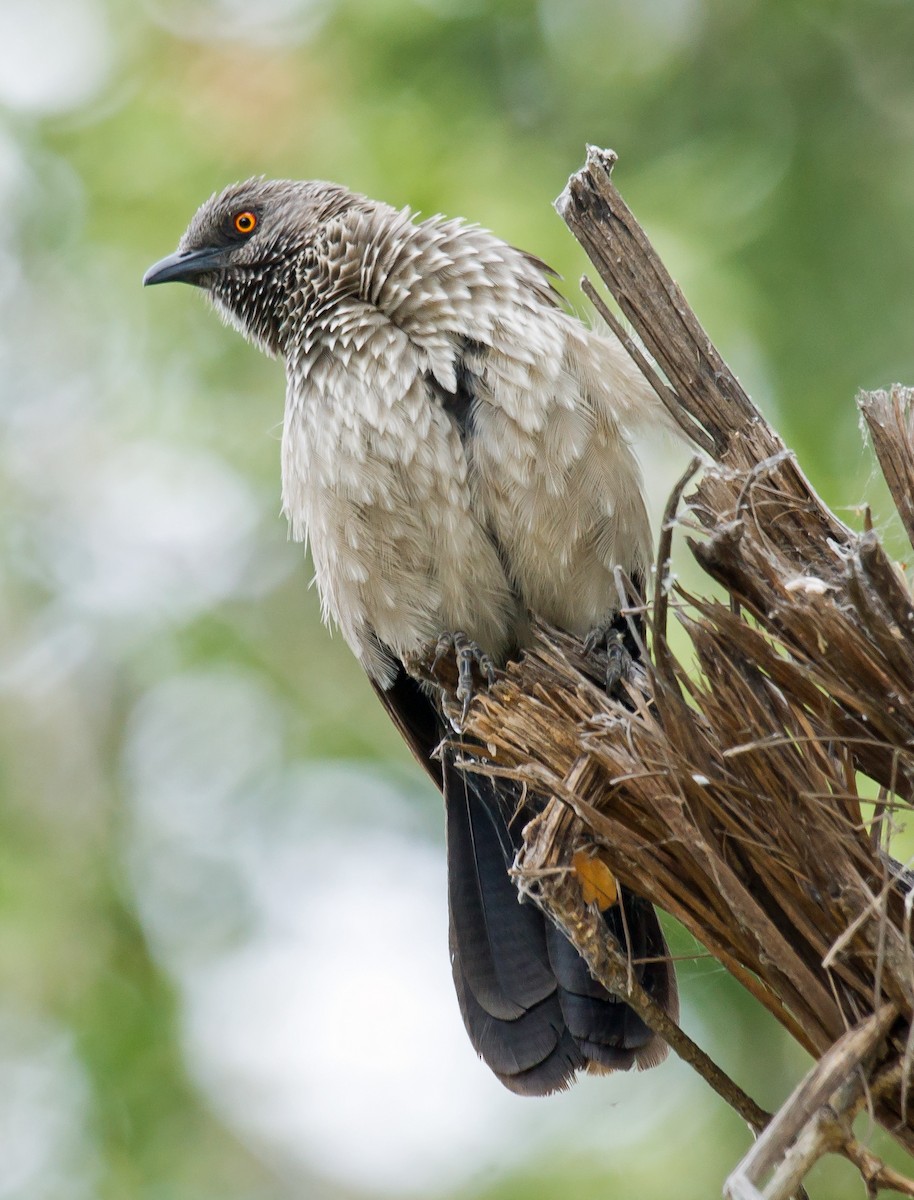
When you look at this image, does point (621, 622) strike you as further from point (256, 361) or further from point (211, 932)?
point (211, 932)

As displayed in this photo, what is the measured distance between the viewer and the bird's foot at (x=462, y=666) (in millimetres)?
3820

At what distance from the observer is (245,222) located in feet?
16.0

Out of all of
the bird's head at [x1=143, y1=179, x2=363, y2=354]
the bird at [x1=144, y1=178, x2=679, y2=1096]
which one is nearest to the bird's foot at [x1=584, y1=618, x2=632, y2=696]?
the bird at [x1=144, y1=178, x2=679, y2=1096]

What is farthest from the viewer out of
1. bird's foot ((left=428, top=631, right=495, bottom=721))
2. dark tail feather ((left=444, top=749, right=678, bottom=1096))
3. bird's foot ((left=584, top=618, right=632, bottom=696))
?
bird's foot ((left=428, top=631, right=495, bottom=721))

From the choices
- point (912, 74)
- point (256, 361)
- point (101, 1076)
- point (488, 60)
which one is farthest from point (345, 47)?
point (101, 1076)

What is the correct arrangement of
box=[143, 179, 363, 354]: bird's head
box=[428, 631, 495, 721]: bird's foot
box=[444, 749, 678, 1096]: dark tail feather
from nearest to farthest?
box=[444, 749, 678, 1096]: dark tail feather < box=[428, 631, 495, 721]: bird's foot < box=[143, 179, 363, 354]: bird's head

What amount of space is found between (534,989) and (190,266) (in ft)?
9.50

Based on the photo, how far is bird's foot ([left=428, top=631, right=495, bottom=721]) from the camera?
12.5ft

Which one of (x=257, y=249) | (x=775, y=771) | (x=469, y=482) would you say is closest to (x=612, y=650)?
(x=469, y=482)

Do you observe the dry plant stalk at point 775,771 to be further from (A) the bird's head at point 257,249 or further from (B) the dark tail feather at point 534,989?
(A) the bird's head at point 257,249

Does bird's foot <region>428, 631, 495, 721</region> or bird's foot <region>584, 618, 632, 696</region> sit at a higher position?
bird's foot <region>428, 631, 495, 721</region>

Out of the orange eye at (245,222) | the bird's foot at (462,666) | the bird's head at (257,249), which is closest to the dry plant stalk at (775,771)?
the bird's foot at (462,666)

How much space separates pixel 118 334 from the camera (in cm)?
681

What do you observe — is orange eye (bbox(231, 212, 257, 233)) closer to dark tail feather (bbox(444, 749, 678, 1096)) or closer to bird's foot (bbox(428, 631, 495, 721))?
bird's foot (bbox(428, 631, 495, 721))
